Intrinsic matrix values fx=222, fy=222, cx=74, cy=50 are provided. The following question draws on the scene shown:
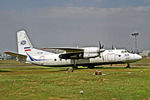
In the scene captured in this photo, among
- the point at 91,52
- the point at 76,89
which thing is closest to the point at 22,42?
the point at 91,52

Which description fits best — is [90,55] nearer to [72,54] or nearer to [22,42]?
[72,54]

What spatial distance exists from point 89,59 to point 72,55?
365 centimetres

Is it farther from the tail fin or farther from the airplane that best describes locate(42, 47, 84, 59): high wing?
the tail fin

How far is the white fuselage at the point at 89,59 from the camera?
1764 inches

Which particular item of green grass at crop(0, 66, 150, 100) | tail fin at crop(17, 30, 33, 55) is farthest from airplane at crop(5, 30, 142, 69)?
green grass at crop(0, 66, 150, 100)

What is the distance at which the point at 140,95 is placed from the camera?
44.3ft

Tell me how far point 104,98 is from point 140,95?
2.39 meters

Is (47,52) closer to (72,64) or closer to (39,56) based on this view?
(39,56)

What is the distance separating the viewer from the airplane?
44156mm

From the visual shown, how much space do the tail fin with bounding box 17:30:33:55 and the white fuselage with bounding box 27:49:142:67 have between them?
1506 mm

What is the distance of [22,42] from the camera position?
46.6 metres

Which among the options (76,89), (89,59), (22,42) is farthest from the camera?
(22,42)

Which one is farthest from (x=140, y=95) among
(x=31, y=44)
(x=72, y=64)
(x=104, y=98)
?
(x=31, y=44)

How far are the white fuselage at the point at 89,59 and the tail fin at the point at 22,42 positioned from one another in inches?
59.3
